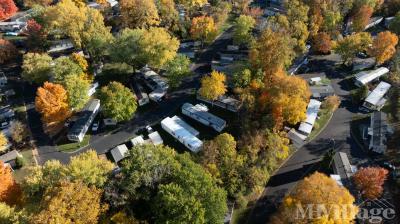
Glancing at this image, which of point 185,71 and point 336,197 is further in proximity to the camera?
point 185,71

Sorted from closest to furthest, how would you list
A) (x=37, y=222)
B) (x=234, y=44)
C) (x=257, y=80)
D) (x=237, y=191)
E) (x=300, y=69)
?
(x=37, y=222)
(x=237, y=191)
(x=257, y=80)
(x=300, y=69)
(x=234, y=44)

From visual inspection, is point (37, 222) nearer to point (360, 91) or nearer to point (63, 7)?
point (63, 7)

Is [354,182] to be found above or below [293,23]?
below

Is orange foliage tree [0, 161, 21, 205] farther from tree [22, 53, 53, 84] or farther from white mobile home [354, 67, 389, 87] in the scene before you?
white mobile home [354, 67, 389, 87]

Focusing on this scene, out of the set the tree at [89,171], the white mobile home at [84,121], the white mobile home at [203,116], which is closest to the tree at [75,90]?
the white mobile home at [84,121]

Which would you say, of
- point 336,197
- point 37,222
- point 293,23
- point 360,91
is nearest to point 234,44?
point 293,23

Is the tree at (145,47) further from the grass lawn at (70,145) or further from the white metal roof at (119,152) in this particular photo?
the white metal roof at (119,152)

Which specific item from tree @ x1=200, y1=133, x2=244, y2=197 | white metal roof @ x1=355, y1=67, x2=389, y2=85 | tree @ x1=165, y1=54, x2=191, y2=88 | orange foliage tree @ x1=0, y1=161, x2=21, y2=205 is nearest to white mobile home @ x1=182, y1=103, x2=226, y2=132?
tree @ x1=165, y1=54, x2=191, y2=88
